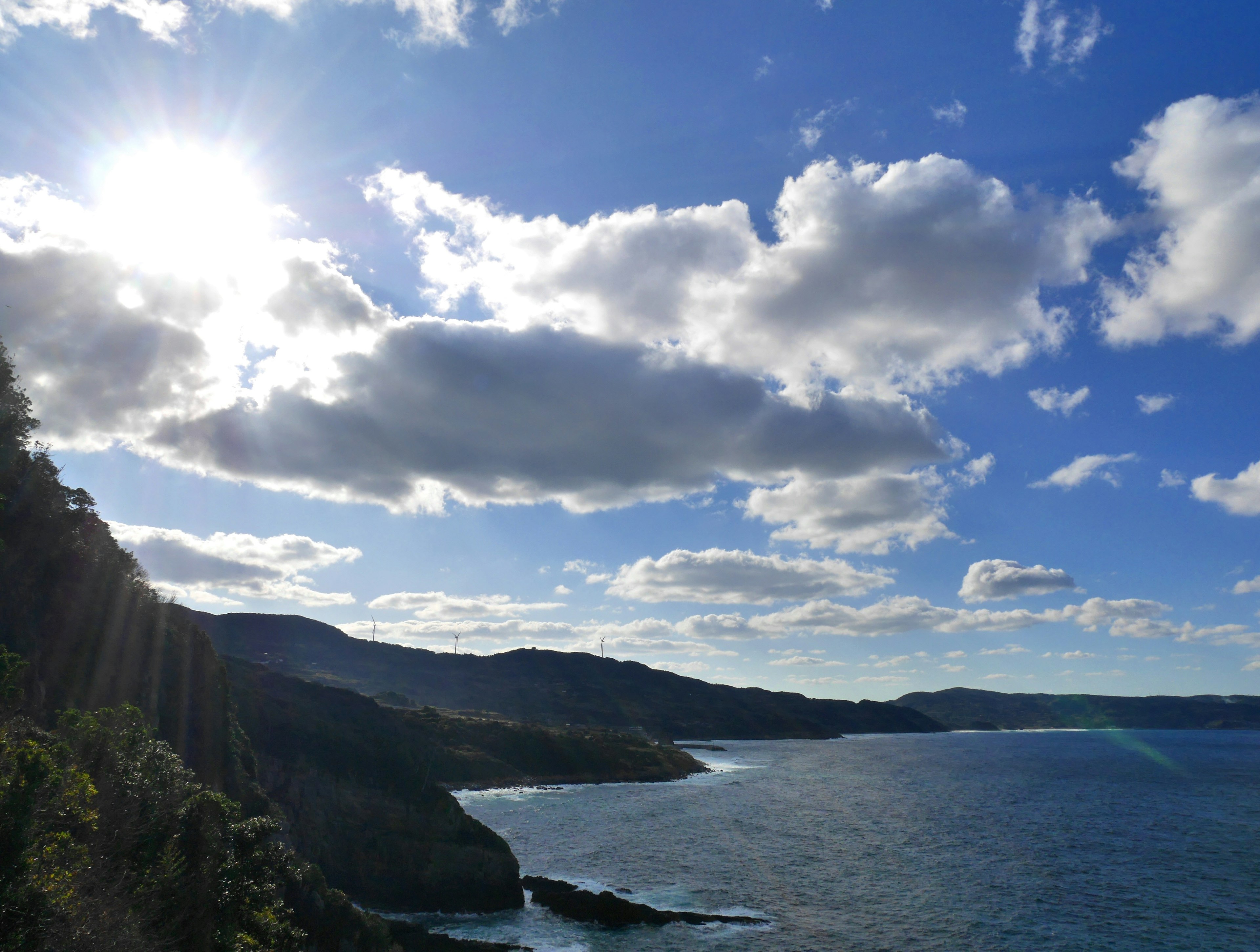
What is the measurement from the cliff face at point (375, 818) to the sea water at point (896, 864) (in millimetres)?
3308

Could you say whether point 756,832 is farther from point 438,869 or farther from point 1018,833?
point 438,869

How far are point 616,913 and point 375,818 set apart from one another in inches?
873

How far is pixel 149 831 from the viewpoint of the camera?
25.7 m

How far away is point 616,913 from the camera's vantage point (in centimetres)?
5628

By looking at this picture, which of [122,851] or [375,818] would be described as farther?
[375,818]

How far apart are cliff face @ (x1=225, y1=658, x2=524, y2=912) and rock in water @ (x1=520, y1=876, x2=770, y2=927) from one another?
11.9 feet

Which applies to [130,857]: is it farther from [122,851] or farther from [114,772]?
[114,772]

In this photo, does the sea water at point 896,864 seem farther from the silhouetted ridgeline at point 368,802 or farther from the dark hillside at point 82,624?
the dark hillside at point 82,624

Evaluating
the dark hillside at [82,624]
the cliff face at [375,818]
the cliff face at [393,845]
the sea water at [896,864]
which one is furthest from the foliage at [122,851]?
the sea water at [896,864]

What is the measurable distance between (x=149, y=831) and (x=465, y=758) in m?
125

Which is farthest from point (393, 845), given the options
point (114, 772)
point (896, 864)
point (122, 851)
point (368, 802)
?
point (896, 864)

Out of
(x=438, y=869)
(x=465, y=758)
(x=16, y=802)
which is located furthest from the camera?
(x=465, y=758)

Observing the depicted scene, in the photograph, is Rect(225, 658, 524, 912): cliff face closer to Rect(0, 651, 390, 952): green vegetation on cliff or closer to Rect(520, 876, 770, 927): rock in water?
Rect(520, 876, 770, 927): rock in water

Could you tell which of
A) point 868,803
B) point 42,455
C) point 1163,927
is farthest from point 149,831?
point 868,803
